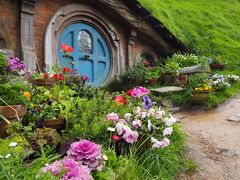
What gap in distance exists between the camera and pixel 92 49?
335 inches

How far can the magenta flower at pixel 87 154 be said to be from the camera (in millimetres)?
2582

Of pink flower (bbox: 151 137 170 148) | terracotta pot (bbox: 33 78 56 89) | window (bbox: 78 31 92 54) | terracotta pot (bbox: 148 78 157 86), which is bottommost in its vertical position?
terracotta pot (bbox: 148 78 157 86)

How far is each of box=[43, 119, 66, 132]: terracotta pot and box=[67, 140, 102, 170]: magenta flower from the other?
3.94ft

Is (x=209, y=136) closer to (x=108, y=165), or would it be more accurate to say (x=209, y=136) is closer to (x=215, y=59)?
(x=108, y=165)

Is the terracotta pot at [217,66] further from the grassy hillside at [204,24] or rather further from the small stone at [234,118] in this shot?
the small stone at [234,118]

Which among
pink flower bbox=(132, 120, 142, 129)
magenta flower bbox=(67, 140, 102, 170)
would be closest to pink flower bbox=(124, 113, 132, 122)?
pink flower bbox=(132, 120, 142, 129)

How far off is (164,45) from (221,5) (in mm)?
9385

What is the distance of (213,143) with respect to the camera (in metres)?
4.86

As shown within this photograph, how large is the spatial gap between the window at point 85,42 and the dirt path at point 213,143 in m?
3.05

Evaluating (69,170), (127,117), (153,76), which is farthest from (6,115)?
(153,76)

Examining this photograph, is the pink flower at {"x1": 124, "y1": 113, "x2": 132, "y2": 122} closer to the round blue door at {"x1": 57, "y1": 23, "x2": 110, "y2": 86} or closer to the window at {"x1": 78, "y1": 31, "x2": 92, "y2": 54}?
the round blue door at {"x1": 57, "y1": 23, "x2": 110, "y2": 86}

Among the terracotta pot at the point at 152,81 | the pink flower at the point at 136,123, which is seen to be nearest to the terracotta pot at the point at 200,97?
the terracotta pot at the point at 152,81

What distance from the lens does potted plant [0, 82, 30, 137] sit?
10.1 ft

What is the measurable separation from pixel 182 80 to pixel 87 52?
279cm
